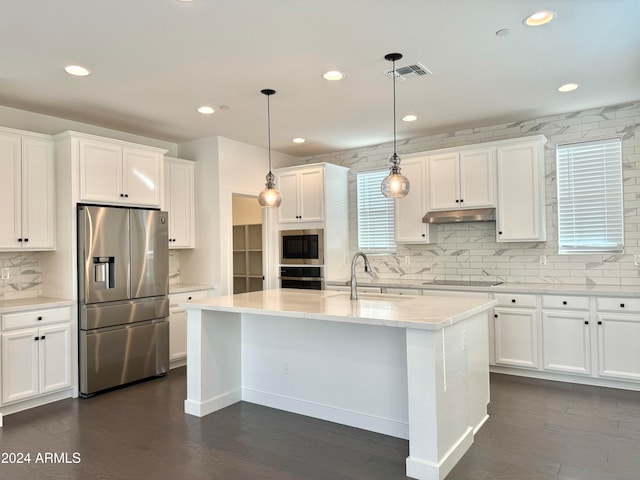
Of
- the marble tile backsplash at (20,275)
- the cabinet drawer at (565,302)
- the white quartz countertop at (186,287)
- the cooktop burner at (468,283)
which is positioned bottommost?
the cabinet drawer at (565,302)

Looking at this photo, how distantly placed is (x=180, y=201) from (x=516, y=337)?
4.08 metres

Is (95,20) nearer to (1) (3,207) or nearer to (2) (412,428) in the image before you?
(1) (3,207)

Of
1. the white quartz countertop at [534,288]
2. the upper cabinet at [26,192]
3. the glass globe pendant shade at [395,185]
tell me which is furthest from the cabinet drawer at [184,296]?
the glass globe pendant shade at [395,185]

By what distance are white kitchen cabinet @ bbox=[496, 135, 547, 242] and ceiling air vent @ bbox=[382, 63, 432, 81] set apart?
1.73 metres

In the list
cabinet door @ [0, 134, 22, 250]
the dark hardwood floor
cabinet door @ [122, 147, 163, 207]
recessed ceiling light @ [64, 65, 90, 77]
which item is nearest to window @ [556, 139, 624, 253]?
the dark hardwood floor

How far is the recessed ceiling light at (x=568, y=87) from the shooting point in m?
3.82

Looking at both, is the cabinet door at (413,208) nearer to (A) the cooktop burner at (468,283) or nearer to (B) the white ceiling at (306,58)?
(A) the cooktop burner at (468,283)

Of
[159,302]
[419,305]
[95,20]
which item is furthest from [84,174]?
[419,305]

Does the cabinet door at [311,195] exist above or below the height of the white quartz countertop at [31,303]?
above

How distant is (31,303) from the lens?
388 cm

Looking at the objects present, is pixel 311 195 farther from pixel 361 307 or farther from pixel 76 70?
pixel 76 70

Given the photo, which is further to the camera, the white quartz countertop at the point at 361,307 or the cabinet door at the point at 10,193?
the cabinet door at the point at 10,193

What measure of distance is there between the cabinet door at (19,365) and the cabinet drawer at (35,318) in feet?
0.19

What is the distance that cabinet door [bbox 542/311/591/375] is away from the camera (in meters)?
4.10
